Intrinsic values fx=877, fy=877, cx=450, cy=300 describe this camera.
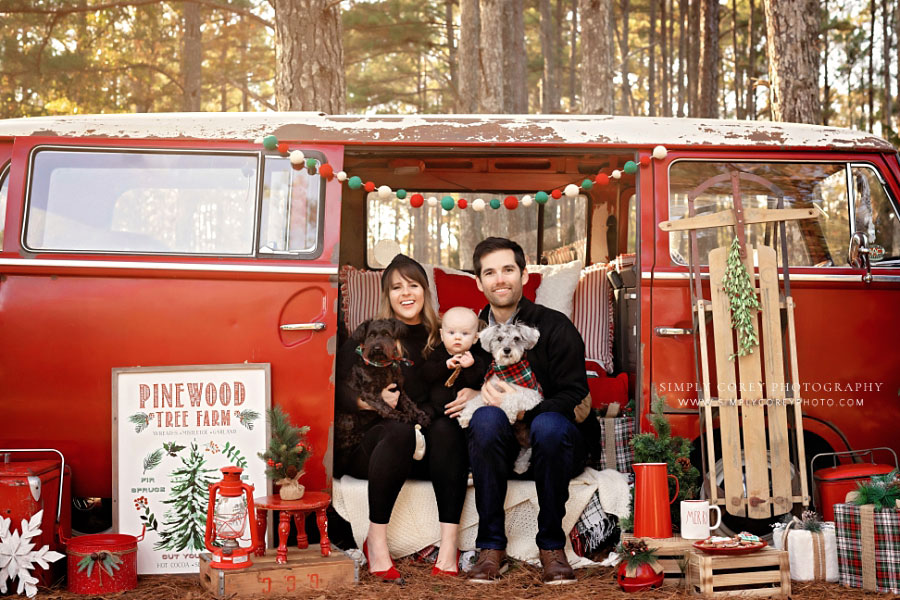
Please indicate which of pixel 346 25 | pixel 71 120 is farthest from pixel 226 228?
pixel 346 25

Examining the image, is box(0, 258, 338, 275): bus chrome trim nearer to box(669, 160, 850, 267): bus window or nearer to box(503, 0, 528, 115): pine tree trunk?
box(669, 160, 850, 267): bus window

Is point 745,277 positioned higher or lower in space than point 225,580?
higher

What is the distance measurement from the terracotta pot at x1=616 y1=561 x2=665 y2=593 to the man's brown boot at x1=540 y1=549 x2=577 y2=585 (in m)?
0.27

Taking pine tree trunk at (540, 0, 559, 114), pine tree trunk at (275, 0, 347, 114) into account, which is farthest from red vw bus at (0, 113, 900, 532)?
pine tree trunk at (540, 0, 559, 114)

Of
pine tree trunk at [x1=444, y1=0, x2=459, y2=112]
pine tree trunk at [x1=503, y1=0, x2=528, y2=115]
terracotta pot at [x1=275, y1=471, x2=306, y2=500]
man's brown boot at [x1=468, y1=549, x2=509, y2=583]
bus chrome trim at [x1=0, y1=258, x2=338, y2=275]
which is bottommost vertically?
man's brown boot at [x1=468, y1=549, x2=509, y2=583]

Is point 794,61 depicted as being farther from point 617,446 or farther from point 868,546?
point 868,546

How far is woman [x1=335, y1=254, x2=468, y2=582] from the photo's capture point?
462 centimetres

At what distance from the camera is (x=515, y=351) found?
4703 mm

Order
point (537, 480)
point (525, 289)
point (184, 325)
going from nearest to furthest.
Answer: point (537, 480)
point (184, 325)
point (525, 289)

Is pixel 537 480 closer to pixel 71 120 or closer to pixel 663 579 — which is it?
pixel 663 579

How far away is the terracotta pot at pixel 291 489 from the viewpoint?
443 centimetres

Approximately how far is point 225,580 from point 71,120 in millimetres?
2699

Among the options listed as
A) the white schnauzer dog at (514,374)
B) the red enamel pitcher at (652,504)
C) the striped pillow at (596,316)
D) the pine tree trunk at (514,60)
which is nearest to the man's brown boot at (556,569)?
the red enamel pitcher at (652,504)

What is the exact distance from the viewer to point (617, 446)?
5238 mm
